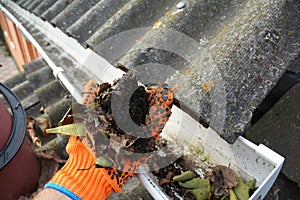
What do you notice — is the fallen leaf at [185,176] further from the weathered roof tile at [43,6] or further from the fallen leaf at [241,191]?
the weathered roof tile at [43,6]

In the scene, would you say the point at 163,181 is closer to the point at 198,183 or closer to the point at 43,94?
the point at 198,183

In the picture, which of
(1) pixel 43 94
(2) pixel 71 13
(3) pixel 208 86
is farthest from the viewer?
(1) pixel 43 94

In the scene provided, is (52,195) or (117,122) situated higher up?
(117,122)

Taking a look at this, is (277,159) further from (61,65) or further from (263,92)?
(61,65)

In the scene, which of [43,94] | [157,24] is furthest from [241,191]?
[43,94]

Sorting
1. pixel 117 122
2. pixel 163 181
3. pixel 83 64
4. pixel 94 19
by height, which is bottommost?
pixel 163 181

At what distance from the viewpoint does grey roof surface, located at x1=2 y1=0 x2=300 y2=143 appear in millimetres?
982

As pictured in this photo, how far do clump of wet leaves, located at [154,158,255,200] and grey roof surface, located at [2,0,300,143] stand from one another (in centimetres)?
26

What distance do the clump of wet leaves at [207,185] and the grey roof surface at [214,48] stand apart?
261mm

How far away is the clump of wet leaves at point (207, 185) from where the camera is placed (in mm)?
1120

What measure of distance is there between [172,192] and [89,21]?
3.55 ft

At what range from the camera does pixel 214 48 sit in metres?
1.12

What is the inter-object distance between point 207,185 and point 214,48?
52cm

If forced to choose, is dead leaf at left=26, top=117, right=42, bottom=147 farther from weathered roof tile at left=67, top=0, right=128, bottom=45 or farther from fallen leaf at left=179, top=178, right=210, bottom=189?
fallen leaf at left=179, top=178, right=210, bottom=189
